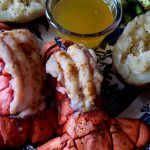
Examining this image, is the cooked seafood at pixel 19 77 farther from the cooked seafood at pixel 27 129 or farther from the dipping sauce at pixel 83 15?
the dipping sauce at pixel 83 15

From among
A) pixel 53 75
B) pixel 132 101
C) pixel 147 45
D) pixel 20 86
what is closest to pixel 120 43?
pixel 147 45

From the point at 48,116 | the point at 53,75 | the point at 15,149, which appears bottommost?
the point at 15,149

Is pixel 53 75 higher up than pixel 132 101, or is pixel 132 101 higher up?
pixel 53 75

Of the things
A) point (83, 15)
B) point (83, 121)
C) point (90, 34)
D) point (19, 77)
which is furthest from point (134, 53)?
point (19, 77)

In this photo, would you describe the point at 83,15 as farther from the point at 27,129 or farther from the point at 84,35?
the point at 27,129

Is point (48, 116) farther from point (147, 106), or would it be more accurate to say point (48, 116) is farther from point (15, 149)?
point (147, 106)

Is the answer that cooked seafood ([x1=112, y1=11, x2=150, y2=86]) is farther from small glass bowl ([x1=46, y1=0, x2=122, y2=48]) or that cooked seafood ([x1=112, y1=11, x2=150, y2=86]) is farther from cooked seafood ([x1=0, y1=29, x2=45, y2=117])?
cooked seafood ([x1=0, y1=29, x2=45, y2=117])
